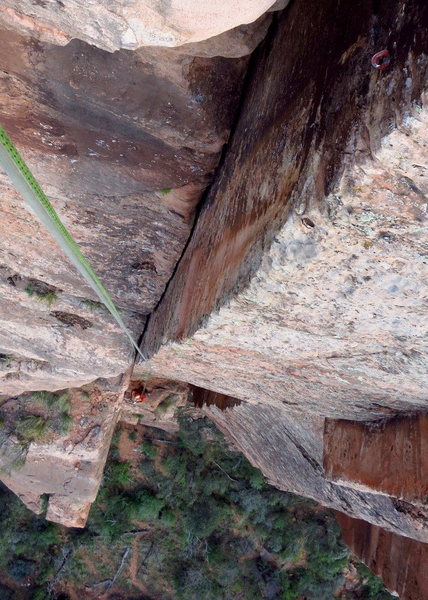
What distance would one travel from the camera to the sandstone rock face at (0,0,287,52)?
40.7 inches

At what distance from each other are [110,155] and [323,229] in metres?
1.33

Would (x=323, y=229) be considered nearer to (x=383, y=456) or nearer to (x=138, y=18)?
(x=138, y=18)

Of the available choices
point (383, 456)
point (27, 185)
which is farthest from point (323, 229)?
point (383, 456)

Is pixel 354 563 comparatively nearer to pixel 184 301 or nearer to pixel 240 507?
pixel 240 507

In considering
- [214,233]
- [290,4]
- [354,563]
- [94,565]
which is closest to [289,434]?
[214,233]

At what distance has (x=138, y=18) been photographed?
3.53 feet

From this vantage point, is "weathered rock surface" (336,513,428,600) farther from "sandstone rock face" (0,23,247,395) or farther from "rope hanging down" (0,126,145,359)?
"rope hanging down" (0,126,145,359)

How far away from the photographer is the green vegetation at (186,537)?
7867 mm

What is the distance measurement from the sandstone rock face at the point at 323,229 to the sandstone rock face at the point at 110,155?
19 cm

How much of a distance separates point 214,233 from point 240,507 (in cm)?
719

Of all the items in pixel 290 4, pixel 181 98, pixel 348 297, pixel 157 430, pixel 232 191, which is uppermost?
pixel 290 4

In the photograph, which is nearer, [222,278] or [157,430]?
[222,278]

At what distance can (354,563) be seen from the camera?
796 cm

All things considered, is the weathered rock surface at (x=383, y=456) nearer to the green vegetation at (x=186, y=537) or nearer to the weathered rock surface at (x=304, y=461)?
the weathered rock surface at (x=304, y=461)
